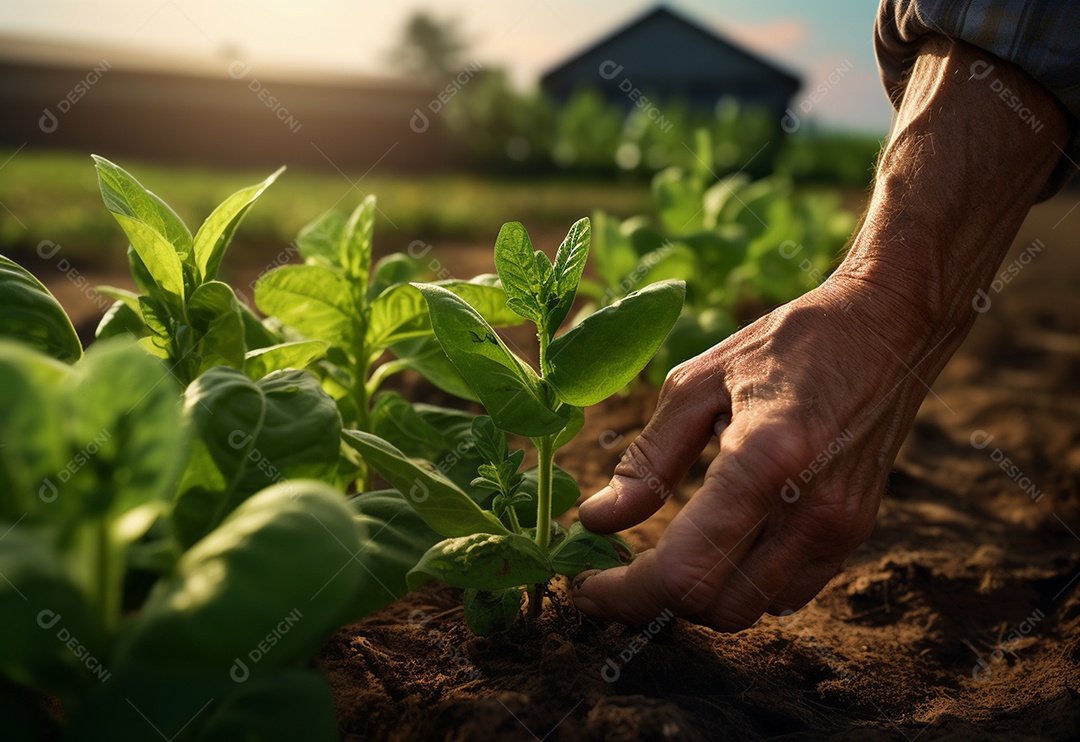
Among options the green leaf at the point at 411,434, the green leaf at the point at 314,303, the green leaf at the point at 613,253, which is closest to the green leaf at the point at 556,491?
the green leaf at the point at 411,434

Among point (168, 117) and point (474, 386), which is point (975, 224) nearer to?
point (474, 386)

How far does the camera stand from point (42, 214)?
17.8 ft

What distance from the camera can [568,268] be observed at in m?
1.31

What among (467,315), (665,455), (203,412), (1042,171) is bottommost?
(665,455)

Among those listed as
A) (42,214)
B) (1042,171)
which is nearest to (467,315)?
(1042,171)

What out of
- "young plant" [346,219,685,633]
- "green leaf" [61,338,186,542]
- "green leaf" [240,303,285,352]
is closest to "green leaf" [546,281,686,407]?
"young plant" [346,219,685,633]

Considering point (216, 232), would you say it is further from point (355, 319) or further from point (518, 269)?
point (518, 269)

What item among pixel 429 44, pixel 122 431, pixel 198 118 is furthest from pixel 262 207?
pixel 429 44

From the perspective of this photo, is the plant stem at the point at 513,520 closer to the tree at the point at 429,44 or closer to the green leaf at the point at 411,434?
the green leaf at the point at 411,434

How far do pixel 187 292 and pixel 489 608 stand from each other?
→ 2.46 ft

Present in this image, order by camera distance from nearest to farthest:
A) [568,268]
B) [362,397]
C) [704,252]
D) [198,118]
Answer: [568,268] < [362,397] < [704,252] < [198,118]

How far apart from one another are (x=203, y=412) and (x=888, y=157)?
4.69 feet

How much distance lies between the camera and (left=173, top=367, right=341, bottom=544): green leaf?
1.06m

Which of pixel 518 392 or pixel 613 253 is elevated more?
pixel 613 253
